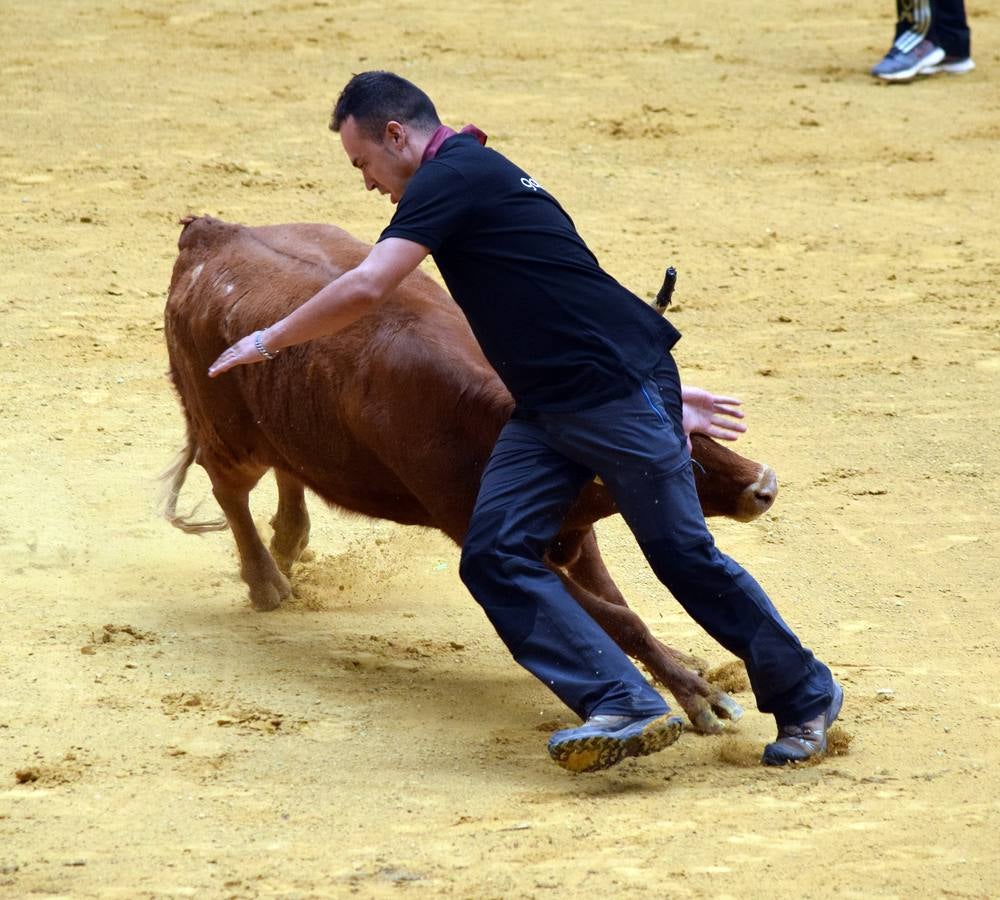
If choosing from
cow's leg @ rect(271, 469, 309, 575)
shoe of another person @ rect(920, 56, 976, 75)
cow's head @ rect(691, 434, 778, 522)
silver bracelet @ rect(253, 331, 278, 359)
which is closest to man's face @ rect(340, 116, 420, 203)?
silver bracelet @ rect(253, 331, 278, 359)

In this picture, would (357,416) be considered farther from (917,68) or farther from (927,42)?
(927,42)

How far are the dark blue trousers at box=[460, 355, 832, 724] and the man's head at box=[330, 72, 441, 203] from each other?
0.88 meters

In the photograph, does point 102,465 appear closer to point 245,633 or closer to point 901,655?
point 245,633

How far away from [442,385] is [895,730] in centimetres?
180

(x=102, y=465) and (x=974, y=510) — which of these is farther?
(x=102, y=465)

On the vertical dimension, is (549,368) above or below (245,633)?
above

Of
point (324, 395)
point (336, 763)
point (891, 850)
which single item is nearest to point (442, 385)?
point (324, 395)

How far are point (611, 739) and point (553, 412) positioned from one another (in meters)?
0.94

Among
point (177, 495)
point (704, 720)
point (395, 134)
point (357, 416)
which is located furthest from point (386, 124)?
point (177, 495)

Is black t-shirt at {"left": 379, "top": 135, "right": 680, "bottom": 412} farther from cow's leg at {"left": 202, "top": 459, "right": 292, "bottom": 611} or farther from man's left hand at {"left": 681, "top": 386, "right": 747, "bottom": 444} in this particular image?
cow's leg at {"left": 202, "top": 459, "right": 292, "bottom": 611}

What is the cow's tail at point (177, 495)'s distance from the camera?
709cm

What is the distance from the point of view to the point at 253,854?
4.39 m

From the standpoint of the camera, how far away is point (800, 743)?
4.96m

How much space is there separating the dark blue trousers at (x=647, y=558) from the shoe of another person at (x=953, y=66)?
10.2 metres
